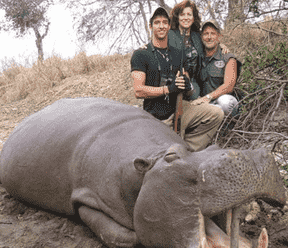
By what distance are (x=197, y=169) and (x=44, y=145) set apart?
1312 millimetres

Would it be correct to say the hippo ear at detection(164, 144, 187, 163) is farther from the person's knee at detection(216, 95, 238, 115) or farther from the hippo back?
the person's knee at detection(216, 95, 238, 115)

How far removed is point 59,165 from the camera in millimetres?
2115

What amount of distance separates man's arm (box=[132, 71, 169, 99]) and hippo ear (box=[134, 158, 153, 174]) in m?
1.50

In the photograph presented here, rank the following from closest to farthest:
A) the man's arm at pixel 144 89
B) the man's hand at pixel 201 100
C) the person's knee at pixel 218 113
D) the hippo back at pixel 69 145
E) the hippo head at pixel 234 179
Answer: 1. the hippo head at pixel 234 179
2. the hippo back at pixel 69 145
3. the man's arm at pixel 144 89
4. the person's knee at pixel 218 113
5. the man's hand at pixel 201 100

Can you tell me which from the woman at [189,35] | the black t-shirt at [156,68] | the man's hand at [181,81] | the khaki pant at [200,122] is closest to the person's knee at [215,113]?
the khaki pant at [200,122]

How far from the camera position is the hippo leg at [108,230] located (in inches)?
64.4

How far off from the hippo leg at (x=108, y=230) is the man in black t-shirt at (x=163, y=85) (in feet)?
4.72

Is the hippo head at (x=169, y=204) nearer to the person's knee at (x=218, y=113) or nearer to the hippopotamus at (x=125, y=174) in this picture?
the hippopotamus at (x=125, y=174)

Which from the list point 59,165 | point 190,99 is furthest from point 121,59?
point 59,165

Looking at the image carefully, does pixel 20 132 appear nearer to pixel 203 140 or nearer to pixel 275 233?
pixel 203 140

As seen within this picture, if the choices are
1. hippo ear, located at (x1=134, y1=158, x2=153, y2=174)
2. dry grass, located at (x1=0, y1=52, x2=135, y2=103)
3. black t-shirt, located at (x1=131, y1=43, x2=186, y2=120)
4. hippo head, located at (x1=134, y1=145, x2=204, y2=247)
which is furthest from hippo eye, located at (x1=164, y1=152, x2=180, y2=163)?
dry grass, located at (x1=0, y1=52, x2=135, y2=103)

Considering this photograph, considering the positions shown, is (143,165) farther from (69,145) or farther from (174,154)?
(69,145)

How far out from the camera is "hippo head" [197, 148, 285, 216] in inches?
50.2

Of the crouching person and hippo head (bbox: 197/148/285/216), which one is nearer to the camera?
hippo head (bbox: 197/148/285/216)
